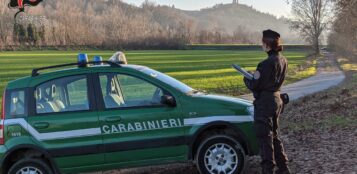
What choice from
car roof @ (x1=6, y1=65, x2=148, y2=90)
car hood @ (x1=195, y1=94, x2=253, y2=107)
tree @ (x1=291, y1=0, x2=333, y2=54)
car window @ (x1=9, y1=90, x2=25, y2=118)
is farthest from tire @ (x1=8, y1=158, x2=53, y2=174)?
tree @ (x1=291, y1=0, x2=333, y2=54)

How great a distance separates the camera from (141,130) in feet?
21.2

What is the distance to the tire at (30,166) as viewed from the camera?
636 centimetres

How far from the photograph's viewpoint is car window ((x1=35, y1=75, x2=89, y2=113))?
6543 mm

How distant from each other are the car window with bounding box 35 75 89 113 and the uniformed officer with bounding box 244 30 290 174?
2396 mm

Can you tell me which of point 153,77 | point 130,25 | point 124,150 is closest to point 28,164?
point 124,150

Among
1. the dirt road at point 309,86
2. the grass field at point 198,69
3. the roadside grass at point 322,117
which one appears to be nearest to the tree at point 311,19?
the grass field at point 198,69

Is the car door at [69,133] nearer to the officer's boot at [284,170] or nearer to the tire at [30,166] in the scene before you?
the tire at [30,166]

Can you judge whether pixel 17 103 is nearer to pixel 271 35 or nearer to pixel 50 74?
pixel 50 74

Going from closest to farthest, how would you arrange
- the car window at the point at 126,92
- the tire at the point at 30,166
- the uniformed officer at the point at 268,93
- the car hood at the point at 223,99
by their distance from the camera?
the uniformed officer at the point at 268,93
the tire at the point at 30,166
the car window at the point at 126,92
the car hood at the point at 223,99

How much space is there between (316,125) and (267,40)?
487cm

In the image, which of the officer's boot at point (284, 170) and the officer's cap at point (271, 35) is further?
the officer's boot at point (284, 170)

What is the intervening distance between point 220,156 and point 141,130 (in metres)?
1.21

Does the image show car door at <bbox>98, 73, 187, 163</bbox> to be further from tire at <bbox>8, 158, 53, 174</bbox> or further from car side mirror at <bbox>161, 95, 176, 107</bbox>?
tire at <bbox>8, 158, 53, 174</bbox>

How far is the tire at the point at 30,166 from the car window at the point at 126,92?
122 cm
